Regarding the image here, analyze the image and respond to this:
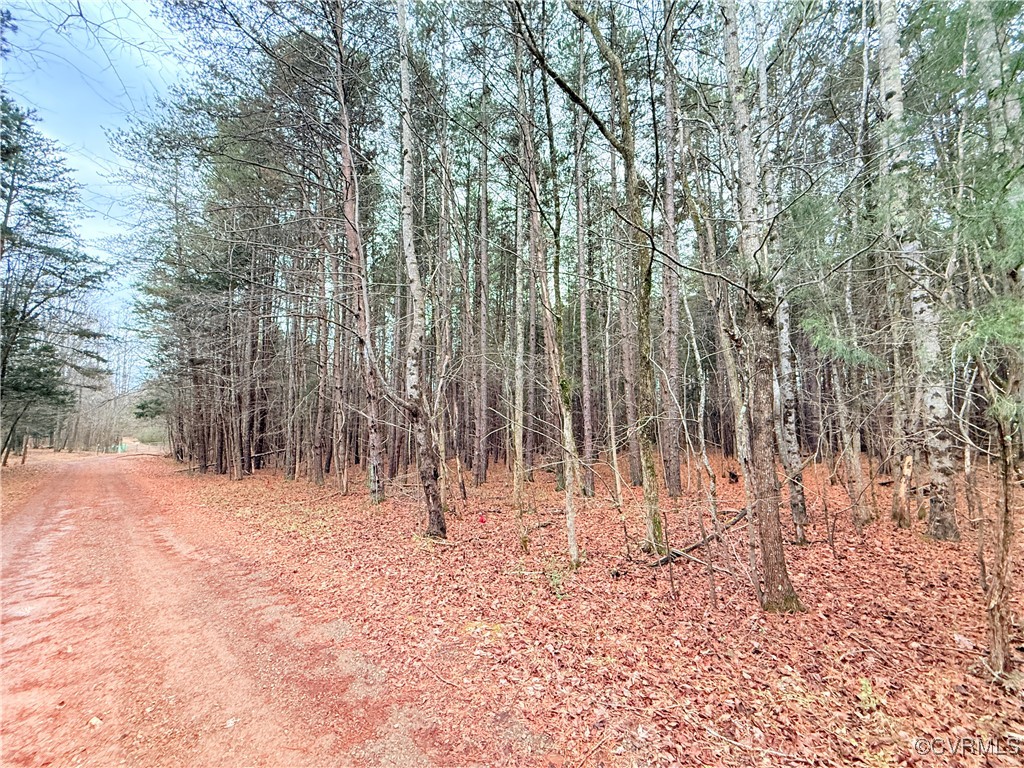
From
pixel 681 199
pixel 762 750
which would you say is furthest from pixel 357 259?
pixel 762 750

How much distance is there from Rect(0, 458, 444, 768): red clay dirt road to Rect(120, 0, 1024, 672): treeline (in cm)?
291

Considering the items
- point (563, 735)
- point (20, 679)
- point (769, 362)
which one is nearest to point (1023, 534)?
point (769, 362)

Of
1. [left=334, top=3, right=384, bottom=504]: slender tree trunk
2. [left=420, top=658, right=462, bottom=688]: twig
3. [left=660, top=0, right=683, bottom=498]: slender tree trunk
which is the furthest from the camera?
[left=660, top=0, right=683, bottom=498]: slender tree trunk

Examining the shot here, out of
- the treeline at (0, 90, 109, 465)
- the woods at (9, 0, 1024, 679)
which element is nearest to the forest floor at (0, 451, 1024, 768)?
the woods at (9, 0, 1024, 679)

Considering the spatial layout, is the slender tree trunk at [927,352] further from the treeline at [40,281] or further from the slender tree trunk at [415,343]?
the treeline at [40,281]

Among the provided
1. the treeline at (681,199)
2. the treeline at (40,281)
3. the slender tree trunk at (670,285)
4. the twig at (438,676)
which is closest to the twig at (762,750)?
the twig at (438,676)

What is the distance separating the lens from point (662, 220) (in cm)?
967

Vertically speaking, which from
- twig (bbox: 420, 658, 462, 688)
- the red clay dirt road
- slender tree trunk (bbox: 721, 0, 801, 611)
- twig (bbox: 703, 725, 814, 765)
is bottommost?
twig (bbox: 703, 725, 814, 765)

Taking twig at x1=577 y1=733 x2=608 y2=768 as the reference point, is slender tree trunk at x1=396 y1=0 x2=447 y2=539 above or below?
above

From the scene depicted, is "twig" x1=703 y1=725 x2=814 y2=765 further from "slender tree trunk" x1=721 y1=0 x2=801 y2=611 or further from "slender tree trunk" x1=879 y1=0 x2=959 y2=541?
"slender tree trunk" x1=879 y1=0 x2=959 y2=541

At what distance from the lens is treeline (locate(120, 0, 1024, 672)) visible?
147 inches

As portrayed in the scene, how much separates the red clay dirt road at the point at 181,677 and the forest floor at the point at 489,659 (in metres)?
0.02

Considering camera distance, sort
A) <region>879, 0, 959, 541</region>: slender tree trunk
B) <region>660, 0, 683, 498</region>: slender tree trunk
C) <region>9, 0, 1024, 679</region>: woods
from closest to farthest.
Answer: <region>9, 0, 1024, 679</region>: woods, <region>879, 0, 959, 541</region>: slender tree trunk, <region>660, 0, 683, 498</region>: slender tree trunk

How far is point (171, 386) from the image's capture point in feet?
63.0
